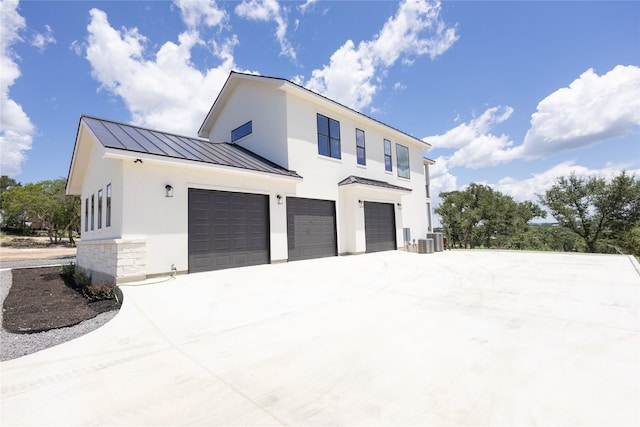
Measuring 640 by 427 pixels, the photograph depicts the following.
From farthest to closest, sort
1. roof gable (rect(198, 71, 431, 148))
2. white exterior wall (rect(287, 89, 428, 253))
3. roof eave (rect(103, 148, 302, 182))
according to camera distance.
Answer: white exterior wall (rect(287, 89, 428, 253))
roof gable (rect(198, 71, 431, 148))
roof eave (rect(103, 148, 302, 182))

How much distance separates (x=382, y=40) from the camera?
12.7m

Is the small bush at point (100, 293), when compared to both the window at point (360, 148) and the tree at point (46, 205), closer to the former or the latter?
the window at point (360, 148)

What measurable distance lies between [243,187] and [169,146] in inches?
105

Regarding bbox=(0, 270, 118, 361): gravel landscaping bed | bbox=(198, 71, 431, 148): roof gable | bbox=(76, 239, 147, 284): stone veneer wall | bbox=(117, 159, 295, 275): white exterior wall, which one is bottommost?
bbox=(0, 270, 118, 361): gravel landscaping bed

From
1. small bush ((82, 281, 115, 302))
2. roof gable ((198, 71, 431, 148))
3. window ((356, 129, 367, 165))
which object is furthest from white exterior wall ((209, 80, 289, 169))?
small bush ((82, 281, 115, 302))

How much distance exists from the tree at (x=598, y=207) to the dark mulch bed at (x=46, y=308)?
36974mm

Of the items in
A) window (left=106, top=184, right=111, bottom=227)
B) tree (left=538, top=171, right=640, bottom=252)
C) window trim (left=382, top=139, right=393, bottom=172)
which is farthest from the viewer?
tree (left=538, top=171, right=640, bottom=252)

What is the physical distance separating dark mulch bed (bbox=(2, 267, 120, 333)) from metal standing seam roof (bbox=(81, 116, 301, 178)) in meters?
3.93

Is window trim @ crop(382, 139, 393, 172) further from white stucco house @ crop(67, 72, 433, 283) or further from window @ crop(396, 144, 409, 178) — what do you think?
window @ crop(396, 144, 409, 178)

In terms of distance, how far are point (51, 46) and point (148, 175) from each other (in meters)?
9.08

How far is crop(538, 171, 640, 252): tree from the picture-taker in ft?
84.5

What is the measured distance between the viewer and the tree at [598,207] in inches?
1014

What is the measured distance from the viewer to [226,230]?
9.45 metres

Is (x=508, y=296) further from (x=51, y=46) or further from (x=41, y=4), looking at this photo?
(x=51, y=46)
